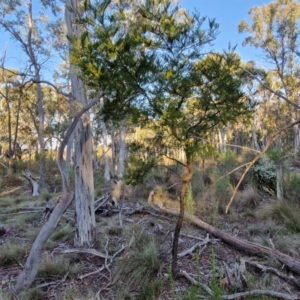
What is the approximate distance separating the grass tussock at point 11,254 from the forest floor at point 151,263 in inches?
0.5

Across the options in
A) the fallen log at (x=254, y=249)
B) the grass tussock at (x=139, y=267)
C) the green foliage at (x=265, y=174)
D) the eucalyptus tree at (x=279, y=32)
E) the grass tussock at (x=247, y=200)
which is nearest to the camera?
the grass tussock at (x=139, y=267)

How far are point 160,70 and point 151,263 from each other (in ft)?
7.38

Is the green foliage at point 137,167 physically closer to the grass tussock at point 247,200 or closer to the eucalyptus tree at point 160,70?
the eucalyptus tree at point 160,70

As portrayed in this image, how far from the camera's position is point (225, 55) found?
2.92 m

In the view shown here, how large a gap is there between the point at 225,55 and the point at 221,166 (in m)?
5.93

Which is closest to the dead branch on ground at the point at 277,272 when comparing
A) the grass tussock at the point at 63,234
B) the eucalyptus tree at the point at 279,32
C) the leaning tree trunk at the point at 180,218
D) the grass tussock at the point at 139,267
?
the leaning tree trunk at the point at 180,218

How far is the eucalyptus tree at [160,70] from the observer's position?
2605mm

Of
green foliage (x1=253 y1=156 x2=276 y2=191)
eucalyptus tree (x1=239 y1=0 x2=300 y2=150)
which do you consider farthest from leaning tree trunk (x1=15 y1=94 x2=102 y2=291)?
eucalyptus tree (x1=239 y1=0 x2=300 y2=150)

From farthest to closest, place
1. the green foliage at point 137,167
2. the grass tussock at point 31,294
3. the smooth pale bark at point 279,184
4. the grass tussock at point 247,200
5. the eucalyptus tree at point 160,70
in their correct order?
1. the grass tussock at point 247,200
2. the smooth pale bark at point 279,184
3. the green foliage at point 137,167
4. the grass tussock at point 31,294
5. the eucalyptus tree at point 160,70

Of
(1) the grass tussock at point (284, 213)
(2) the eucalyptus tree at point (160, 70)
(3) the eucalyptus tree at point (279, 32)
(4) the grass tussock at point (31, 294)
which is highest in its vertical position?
(3) the eucalyptus tree at point (279, 32)

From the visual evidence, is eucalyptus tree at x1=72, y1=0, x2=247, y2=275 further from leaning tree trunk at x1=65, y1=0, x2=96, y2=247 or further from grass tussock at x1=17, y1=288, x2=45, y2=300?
grass tussock at x1=17, y1=288, x2=45, y2=300

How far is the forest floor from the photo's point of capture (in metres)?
3.18

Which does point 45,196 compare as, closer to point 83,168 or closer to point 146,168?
point 83,168

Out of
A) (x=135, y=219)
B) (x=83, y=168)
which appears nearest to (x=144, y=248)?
(x=83, y=168)
